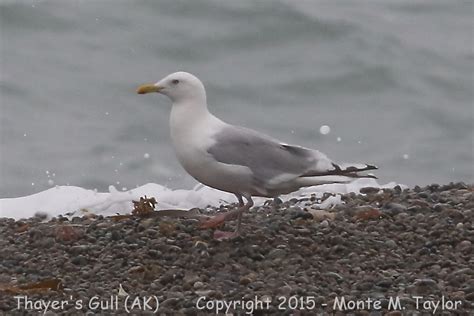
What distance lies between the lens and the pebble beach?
547 cm

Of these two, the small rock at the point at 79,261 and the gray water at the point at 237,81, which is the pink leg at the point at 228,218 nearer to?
the small rock at the point at 79,261

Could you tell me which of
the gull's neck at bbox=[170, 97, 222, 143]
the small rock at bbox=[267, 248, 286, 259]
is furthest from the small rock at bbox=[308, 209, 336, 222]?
the gull's neck at bbox=[170, 97, 222, 143]

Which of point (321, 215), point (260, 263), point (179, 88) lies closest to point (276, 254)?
point (260, 263)

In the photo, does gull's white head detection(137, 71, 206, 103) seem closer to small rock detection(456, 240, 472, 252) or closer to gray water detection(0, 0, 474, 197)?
small rock detection(456, 240, 472, 252)

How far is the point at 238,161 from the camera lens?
643cm

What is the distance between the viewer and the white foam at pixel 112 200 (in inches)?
314

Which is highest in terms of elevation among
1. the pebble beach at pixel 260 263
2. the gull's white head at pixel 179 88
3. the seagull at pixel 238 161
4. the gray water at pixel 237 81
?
the gray water at pixel 237 81

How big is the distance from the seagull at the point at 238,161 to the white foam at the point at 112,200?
1065 mm

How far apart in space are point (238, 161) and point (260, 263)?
64 centimetres

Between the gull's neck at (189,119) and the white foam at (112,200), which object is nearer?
the gull's neck at (189,119)

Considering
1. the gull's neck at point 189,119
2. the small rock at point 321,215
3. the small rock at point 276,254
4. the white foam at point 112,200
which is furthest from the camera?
the white foam at point 112,200

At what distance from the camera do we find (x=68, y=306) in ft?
18.1

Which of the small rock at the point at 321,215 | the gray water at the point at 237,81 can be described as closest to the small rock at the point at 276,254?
the small rock at the point at 321,215

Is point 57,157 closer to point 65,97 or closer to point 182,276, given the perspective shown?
point 65,97
